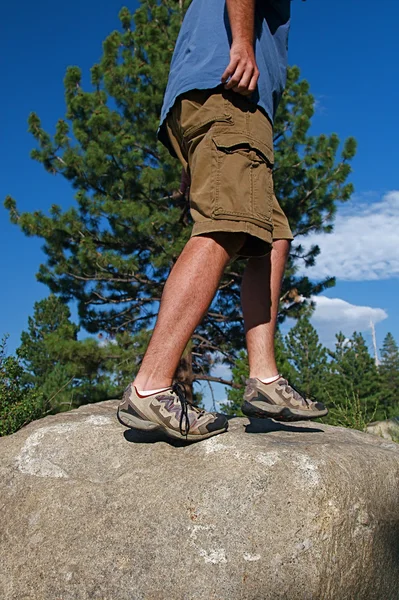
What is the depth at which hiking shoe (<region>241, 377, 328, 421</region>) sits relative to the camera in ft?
6.66

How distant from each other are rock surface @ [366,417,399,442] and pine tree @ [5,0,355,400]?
4.49m

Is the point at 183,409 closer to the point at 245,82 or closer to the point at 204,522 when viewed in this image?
the point at 204,522

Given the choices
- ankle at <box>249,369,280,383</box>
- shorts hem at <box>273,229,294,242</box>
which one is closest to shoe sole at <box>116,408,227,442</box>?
ankle at <box>249,369,280,383</box>

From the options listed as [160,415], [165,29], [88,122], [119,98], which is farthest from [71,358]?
[160,415]

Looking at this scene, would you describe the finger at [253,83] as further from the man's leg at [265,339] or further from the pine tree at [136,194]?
the pine tree at [136,194]

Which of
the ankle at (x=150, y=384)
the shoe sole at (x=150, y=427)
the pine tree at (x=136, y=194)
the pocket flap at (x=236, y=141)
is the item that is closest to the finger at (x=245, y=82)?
the pocket flap at (x=236, y=141)

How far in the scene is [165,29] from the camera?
9.66 m

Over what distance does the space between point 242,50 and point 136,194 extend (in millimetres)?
7102

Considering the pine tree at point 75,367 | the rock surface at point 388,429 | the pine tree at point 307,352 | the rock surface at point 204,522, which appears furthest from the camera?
the pine tree at point 307,352

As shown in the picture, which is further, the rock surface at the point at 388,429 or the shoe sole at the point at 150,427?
the rock surface at the point at 388,429

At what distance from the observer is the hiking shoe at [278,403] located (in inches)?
79.9

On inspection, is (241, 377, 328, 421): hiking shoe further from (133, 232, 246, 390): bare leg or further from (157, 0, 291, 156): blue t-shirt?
(157, 0, 291, 156): blue t-shirt

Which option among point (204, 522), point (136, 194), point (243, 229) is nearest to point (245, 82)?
point (243, 229)

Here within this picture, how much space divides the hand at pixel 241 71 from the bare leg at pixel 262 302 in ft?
2.14
